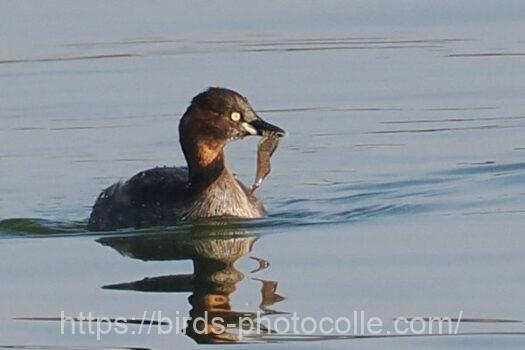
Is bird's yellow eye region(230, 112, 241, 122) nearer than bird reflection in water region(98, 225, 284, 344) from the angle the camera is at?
No

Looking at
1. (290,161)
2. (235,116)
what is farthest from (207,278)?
(290,161)

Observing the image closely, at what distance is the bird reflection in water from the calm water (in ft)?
0.10

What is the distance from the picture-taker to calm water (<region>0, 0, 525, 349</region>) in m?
11.0

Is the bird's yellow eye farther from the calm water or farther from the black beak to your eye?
the calm water

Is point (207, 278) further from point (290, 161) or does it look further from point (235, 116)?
point (290, 161)

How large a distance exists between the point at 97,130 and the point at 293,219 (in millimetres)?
3592

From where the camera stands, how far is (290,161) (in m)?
16.3

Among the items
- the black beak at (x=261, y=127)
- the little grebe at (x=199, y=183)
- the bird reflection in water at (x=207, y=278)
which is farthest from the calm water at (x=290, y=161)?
the black beak at (x=261, y=127)

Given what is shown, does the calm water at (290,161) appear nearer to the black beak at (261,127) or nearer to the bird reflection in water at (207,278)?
the bird reflection in water at (207,278)

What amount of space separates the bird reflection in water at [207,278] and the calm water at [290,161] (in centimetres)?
3

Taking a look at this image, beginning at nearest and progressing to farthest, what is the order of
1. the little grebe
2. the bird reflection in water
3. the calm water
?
the bird reflection in water
the calm water
the little grebe

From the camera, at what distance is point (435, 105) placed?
1741 cm

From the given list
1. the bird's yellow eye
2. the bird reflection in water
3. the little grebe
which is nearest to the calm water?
the bird reflection in water

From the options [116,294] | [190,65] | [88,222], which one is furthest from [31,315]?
[190,65]
